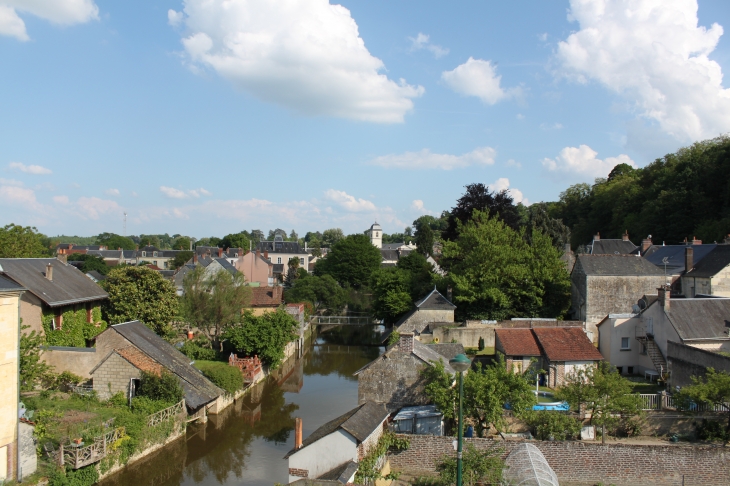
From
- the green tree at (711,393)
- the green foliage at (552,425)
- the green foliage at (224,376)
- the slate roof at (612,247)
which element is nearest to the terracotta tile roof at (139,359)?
the green foliage at (224,376)

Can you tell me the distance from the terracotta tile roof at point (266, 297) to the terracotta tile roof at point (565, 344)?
22.1 meters

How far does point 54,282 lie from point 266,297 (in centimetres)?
1738

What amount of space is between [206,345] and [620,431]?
82.9ft

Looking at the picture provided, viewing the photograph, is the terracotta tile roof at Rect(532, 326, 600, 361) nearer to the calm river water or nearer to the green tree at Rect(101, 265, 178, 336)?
the calm river water

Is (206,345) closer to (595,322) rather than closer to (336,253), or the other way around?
(595,322)

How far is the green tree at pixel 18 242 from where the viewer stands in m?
38.0

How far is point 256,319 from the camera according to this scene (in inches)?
1291

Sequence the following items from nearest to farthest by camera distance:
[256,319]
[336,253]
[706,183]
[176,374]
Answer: [176,374] → [256,319] → [706,183] → [336,253]

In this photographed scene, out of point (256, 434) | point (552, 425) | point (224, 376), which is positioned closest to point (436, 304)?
point (224, 376)

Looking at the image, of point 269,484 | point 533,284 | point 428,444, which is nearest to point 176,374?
point 269,484

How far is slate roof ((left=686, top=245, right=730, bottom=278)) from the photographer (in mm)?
35000

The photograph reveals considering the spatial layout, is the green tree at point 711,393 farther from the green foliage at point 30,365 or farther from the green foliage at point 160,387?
the green foliage at point 30,365

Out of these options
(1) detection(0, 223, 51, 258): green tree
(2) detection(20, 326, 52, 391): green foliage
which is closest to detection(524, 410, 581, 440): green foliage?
(2) detection(20, 326, 52, 391): green foliage

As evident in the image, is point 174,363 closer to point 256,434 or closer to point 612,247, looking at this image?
point 256,434
